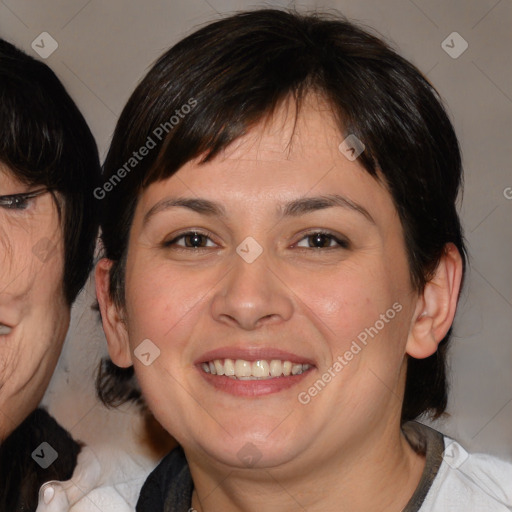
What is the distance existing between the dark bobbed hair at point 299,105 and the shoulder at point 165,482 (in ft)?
0.91

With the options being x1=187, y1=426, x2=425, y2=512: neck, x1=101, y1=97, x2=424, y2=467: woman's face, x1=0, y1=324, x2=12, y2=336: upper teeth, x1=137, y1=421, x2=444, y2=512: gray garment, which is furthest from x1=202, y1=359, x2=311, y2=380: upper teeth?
x1=0, y1=324, x2=12, y2=336: upper teeth

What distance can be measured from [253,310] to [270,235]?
0.09 metres

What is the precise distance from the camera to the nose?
3.63 ft

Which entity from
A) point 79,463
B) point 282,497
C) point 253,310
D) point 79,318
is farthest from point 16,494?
point 253,310

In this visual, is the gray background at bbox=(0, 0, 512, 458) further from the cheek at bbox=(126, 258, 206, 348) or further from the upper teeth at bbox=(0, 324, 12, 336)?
the cheek at bbox=(126, 258, 206, 348)

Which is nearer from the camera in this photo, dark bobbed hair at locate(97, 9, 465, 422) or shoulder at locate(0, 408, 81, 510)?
dark bobbed hair at locate(97, 9, 465, 422)

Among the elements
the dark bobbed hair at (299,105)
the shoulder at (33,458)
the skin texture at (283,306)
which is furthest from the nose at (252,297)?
the shoulder at (33,458)

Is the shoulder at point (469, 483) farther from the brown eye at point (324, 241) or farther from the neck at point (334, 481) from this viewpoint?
the brown eye at point (324, 241)

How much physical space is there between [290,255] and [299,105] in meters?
0.18

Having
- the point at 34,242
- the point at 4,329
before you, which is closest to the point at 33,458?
the point at 4,329

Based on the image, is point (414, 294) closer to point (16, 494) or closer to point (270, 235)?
point (270, 235)

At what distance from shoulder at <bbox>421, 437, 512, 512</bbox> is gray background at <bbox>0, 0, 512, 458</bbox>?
4 cm

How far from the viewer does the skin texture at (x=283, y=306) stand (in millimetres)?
1126

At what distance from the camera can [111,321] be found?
1.31 metres
